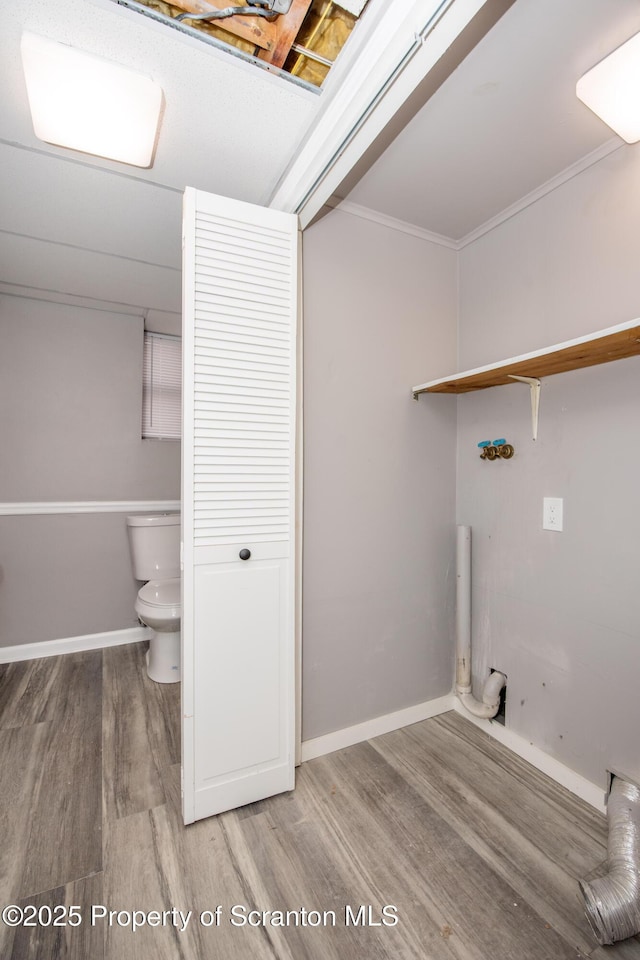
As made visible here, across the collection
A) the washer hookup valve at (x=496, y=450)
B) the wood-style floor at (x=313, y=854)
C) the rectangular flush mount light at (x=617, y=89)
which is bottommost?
the wood-style floor at (x=313, y=854)

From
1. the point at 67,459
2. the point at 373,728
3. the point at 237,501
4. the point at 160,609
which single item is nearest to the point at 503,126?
the point at 237,501

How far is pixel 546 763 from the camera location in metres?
1.76

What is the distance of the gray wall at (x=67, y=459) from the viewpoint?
2752 millimetres

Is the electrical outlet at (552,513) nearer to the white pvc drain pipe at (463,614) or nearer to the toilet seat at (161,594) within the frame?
the white pvc drain pipe at (463,614)

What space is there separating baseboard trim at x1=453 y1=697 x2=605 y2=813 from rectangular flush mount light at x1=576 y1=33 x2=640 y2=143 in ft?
7.00

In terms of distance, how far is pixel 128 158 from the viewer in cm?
152

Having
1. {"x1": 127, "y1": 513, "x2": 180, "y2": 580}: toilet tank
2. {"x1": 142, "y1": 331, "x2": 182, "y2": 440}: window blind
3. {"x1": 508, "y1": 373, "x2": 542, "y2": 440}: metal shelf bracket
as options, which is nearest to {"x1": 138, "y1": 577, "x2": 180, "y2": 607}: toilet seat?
{"x1": 127, "y1": 513, "x2": 180, "y2": 580}: toilet tank

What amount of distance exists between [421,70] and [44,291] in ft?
8.18

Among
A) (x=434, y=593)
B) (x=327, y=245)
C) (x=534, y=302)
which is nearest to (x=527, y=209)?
(x=534, y=302)

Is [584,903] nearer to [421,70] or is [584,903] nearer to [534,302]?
[534,302]

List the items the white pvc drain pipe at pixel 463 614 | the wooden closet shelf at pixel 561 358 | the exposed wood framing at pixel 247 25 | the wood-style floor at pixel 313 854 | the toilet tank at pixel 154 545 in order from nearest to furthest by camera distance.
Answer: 1. the exposed wood framing at pixel 247 25
2. the wood-style floor at pixel 313 854
3. the wooden closet shelf at pixel 561 358
4. the white pvc drain pipe at pixel 463 614
5. the toilet tank at pixel 154 545

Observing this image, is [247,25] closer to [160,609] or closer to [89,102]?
[89,102]

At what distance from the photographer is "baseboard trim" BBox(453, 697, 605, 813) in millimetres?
1593

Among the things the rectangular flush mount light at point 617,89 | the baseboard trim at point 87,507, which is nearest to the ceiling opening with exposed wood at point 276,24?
the rectangular flush mount light at point 617,89
